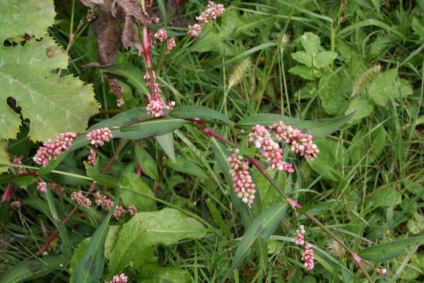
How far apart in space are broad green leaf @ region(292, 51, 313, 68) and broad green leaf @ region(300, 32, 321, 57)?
0.03 meters

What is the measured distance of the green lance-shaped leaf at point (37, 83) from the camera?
2.29 m

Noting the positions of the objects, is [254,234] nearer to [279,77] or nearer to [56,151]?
[56,151]

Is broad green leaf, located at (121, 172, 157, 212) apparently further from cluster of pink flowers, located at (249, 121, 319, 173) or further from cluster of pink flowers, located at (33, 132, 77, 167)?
cluster of pink flowers, located at (249, 121, 319, 173)

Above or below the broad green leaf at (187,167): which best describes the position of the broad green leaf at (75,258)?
below

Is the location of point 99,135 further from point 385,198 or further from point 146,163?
point 385,198

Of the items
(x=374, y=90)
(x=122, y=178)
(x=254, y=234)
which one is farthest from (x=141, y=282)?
(x=374, y=90)

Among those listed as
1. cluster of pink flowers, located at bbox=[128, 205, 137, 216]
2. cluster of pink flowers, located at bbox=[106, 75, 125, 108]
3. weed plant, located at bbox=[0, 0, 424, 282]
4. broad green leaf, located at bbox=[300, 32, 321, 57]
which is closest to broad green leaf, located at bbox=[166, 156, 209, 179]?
weed plant, located at bbox=[0, 0, 424, 282]

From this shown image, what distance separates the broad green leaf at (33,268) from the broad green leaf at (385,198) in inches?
54.3

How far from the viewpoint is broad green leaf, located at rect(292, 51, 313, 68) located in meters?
2.76

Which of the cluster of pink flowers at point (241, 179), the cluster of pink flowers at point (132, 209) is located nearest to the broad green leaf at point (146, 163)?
the cluster of pink flowers at point (132, 209)

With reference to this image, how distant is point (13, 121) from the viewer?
7.46 feet

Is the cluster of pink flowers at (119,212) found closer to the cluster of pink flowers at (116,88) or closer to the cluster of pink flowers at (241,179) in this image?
the cluster of pink flowers at (116,88)

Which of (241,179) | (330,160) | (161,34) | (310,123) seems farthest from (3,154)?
(330,160)

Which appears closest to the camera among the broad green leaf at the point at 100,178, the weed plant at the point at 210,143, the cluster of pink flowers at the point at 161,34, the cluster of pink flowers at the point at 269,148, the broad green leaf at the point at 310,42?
the cluster of pink flowers at the point at 269,148
